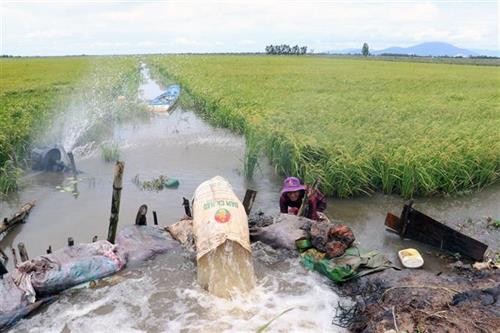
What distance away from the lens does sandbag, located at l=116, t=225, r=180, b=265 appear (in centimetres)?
661

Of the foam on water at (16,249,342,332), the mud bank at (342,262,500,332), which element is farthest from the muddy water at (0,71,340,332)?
the mud bank at (342,262,500,332)

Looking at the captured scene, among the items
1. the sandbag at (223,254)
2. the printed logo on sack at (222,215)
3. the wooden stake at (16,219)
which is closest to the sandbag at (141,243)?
the sandbag at (223,254)

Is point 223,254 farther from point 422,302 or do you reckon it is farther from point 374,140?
point 374,140

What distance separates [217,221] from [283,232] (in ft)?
4.05

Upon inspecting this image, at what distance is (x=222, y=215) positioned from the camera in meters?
6.06

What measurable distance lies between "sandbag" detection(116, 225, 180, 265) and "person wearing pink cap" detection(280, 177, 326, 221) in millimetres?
1880

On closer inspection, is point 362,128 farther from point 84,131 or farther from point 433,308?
point 84,131

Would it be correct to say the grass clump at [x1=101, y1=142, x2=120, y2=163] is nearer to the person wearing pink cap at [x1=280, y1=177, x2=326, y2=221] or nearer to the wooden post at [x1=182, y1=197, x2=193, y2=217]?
the wooden post at [x1=182, y1=197, x2=193, y2=217]

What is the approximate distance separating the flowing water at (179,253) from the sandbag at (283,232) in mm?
176

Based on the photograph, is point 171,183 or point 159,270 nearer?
point 159,270

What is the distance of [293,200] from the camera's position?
7.65 metres

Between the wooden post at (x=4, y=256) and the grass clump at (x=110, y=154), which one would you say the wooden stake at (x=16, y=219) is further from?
the grass clump at (x=110, y=154)

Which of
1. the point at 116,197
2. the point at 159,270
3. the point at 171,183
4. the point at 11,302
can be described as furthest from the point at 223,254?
the point at 171,183

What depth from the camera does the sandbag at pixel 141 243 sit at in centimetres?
661
